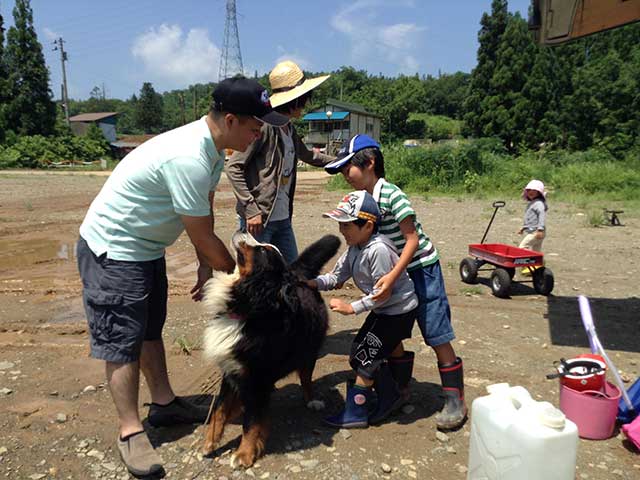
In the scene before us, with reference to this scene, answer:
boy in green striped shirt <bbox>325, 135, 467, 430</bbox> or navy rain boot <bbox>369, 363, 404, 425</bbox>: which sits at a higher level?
boy in green striped shirt <bbox>325, 135, 467, 430</bbox>

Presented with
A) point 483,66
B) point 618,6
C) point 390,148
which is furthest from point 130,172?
point 483,66

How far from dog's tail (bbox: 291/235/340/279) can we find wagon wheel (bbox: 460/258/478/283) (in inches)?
142

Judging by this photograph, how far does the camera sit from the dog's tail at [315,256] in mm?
3457

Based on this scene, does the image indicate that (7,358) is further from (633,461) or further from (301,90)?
(633,461)

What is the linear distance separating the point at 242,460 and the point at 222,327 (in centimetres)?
76

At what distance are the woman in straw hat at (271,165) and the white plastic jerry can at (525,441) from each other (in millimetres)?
2017

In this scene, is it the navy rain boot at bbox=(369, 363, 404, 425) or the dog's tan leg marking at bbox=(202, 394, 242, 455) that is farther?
the navy rain boot at bbox=(369, 363, 404, 425)

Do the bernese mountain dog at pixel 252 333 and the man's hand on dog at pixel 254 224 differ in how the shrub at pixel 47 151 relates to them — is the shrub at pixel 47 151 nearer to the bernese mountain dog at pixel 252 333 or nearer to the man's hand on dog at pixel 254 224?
the man's hand on dog at pixel 254 224

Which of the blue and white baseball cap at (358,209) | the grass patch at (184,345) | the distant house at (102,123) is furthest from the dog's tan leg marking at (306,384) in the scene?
the distant house at (102,123)

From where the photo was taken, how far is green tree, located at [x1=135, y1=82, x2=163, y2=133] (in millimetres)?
92938

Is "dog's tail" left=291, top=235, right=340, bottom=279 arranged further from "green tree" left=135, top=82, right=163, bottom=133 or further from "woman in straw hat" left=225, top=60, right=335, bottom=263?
"green tree" left=135, top=82, right=163, bottom=133

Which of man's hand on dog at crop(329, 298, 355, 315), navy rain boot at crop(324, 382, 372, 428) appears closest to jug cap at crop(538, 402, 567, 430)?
man's hand on dog at crop(329, 298, 355, 315)

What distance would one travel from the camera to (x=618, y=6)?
14.2 feet

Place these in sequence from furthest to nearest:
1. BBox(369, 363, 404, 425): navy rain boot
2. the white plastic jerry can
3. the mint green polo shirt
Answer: BBox(369, 363, 404, 425): navy rain boot → the mint green polo shirt → the white plastic jerry can
